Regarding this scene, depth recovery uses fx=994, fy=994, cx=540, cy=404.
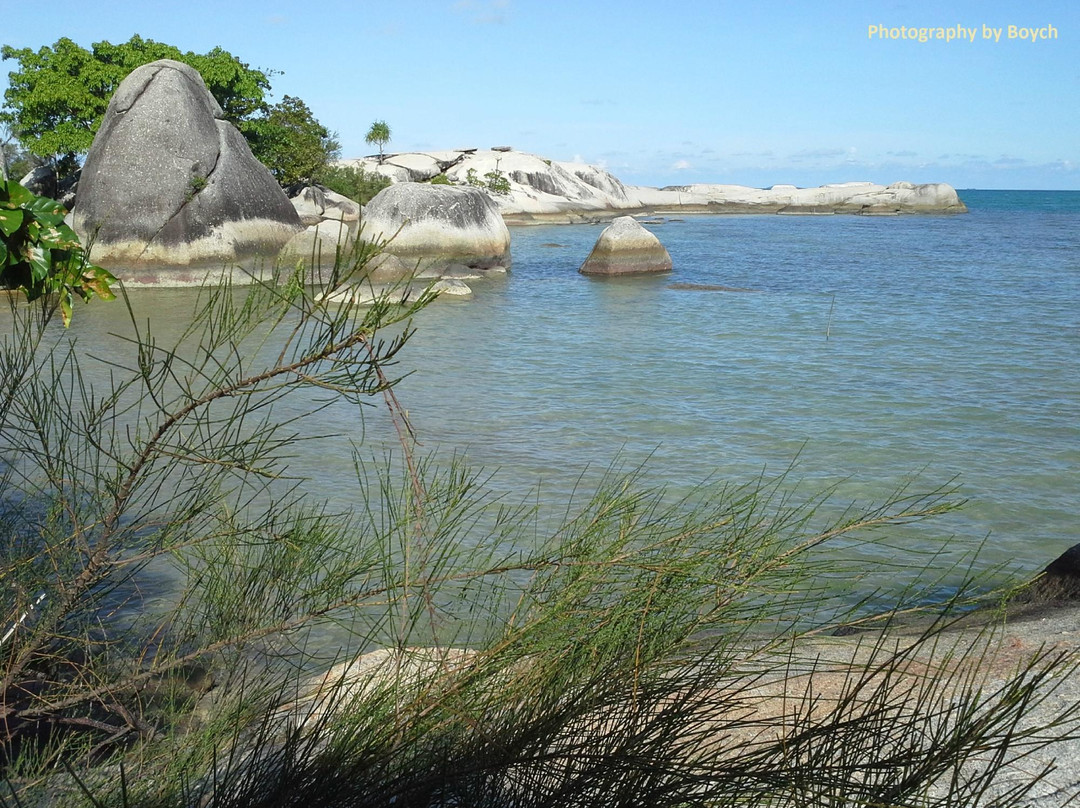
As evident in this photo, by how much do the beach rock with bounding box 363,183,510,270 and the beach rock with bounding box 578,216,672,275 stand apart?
2207 mm

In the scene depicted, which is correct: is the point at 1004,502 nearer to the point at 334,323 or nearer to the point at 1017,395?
the point at 1017,395

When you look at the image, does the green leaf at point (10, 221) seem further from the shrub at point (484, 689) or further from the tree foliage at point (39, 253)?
the shrub at point (484, 689)

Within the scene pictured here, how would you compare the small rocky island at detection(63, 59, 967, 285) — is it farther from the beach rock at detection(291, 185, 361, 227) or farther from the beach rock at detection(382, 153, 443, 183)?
the beach rock at detection(382, 153, 443, 183)

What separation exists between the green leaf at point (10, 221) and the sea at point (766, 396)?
40.2 inches

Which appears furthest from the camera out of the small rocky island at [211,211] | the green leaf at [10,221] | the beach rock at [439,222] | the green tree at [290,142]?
the green tree at [290,142]

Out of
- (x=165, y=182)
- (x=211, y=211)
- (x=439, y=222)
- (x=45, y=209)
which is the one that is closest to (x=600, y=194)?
(x=439, y=222)

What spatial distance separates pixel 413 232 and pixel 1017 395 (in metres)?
12.4

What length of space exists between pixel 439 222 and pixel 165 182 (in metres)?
5.08

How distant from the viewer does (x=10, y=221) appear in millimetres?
2584

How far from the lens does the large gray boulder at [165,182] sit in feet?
57.5

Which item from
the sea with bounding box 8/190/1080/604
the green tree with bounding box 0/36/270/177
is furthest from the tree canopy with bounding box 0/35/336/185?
the sea with bounding box 8/190/1080/604

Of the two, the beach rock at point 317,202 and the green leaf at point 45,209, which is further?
the beach rock at point 317,202

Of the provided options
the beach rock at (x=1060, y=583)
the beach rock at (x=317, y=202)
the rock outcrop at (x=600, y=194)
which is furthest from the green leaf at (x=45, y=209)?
the rock outcrop at (x=600, y=194)

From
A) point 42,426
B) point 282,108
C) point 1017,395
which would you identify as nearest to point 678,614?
point 42,426
